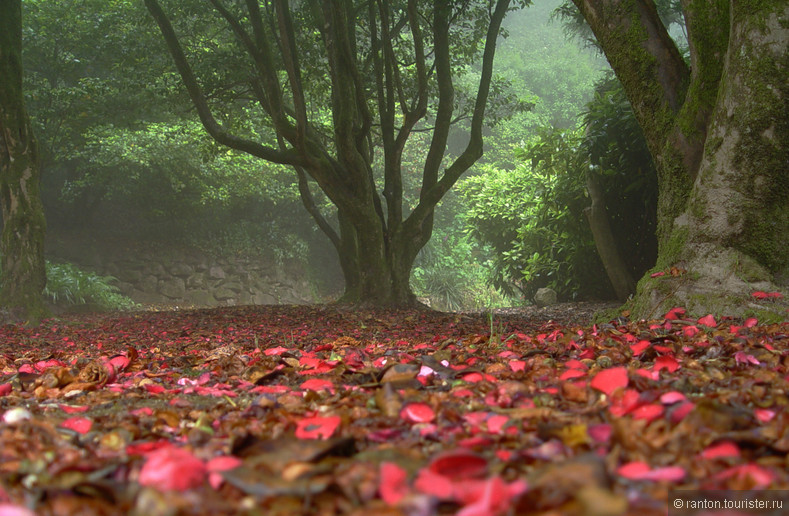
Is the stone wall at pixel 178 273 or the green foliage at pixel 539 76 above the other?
the green foliage at pixel 539 76

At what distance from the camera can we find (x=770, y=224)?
3.36 m

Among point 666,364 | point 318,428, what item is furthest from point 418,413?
point 666,364

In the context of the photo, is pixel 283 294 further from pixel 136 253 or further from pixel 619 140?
pixel 619 140

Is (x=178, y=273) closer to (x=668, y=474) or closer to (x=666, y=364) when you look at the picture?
(x=666, y=364)

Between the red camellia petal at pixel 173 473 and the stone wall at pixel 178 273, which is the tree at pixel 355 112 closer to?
the red camellia petal at pixel 173 473

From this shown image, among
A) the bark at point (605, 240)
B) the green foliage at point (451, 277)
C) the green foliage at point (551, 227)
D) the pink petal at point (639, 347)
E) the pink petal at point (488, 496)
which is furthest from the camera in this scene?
the green foliage at point (451, 277)

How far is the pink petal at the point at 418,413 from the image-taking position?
4.57 feet

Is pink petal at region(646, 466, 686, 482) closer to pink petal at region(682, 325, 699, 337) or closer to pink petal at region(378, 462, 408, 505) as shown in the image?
Answer: pink petal at region(378, 462, 408, 505)

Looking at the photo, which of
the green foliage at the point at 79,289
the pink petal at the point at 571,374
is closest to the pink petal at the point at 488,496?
the pink petal at the point at 571,374

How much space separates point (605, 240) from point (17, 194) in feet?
22.9

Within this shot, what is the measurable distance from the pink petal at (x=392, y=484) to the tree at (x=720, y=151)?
2.84 metres

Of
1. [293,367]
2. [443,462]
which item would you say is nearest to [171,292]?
[293,367]

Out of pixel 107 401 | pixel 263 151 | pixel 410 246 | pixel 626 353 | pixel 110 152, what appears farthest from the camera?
pixel 110 152

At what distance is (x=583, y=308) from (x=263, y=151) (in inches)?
174
